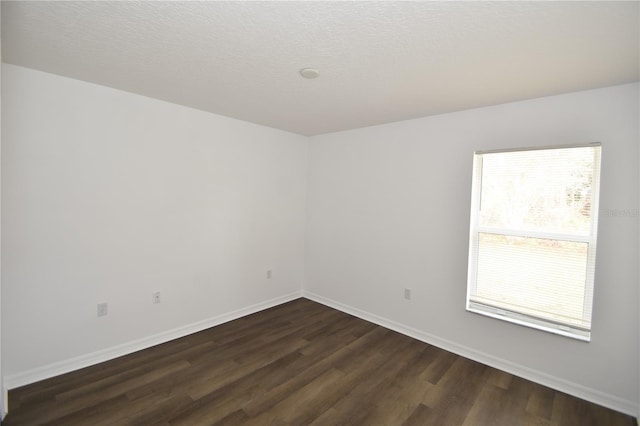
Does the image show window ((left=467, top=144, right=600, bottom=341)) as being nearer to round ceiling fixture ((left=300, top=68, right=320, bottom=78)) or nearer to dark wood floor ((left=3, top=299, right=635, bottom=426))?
dark wood floor ((left=3, top=299, right=635, bottom=426))

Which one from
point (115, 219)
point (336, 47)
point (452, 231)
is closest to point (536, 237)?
point (452, 231)

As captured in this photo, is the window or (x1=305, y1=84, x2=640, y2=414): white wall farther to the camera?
the window

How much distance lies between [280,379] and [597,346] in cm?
257

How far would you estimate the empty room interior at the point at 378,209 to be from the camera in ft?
5.63

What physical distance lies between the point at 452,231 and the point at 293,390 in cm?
216

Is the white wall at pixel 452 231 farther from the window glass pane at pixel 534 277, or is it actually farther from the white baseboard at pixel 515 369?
the window glass pane at pixel 534 277

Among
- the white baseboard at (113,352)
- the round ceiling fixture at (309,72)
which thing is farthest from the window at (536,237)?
the white baseboard at (113,352)

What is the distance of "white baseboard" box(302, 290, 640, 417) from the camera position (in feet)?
7.36

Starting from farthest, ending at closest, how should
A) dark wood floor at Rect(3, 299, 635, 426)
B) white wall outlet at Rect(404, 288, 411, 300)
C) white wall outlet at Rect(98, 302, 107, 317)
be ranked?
1. white wall outlet at Rect(404, 288, 411, 300)
2. white wall outlet at Rect(98, 302, 107, 317)
3. dark wood floor at Rect(3, 299, 635, 426)

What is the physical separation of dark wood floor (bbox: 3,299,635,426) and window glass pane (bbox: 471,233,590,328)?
25.2 inches

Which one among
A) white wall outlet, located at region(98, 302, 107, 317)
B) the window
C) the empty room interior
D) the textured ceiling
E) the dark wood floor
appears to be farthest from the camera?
white wall outlet, located at region(98, 302, 107, 317)

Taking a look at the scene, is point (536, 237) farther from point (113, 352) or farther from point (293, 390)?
point (113, 352)

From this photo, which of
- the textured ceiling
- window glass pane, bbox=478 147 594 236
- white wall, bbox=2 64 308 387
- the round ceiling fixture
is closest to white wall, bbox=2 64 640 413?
white wall, bbox=2 64 308 387

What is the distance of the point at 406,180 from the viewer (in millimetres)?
3432
